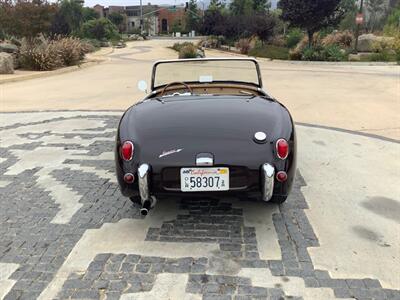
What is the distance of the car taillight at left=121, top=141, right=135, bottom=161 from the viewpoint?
300cm

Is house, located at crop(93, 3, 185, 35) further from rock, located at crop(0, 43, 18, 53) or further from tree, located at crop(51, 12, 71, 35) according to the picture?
rock, located at crop(0, 43, 18, 53)

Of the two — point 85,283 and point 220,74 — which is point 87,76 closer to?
point 220,74

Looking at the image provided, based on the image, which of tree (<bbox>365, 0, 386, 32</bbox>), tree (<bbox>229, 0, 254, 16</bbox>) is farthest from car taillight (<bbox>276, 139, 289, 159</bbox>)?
tree (<bbox>229, 0, 254, 16</bbox>)

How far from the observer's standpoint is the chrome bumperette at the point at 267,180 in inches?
113

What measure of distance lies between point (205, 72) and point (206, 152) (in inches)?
66.4

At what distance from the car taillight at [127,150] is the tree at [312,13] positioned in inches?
857

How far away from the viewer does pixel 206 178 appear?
2.89 metres

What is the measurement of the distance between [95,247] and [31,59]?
14.2 m

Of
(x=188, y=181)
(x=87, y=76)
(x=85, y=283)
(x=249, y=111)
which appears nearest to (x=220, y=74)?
(x=249, y=111)

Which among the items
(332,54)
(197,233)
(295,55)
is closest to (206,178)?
(197,233)

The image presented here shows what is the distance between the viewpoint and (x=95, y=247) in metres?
3.00

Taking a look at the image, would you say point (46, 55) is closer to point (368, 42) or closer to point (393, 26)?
point (368, 42)

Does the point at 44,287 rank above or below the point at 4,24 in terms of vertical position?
below

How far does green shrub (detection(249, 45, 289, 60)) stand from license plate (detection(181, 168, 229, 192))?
21.4 metres
